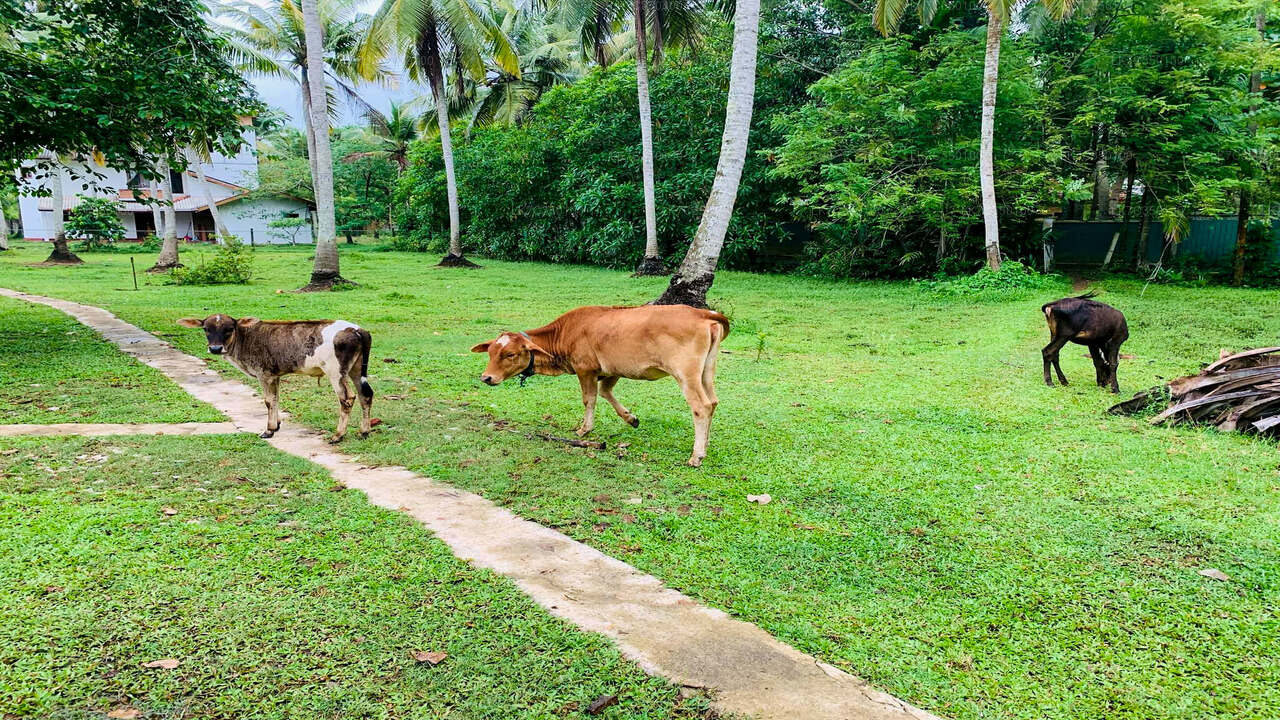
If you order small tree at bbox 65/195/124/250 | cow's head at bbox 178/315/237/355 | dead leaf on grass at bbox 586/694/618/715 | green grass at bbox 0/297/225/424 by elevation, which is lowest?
dead leaf on grass at bbox 586/694/618/715

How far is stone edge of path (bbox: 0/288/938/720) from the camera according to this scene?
2.98 metres

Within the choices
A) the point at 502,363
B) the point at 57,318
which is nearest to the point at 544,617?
the point at 502,363

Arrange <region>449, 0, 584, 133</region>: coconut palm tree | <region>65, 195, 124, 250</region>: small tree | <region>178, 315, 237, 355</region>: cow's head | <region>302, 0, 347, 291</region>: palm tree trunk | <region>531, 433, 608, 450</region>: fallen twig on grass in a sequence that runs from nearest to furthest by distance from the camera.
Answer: <region>178, 315, 237, 355</region>: cow's head < <region>531, 433, 608, 450</region>: fallen twig on grass < <region>302, 0, 347, 291</region>: palm tree trunk < <region>449, 0, 584, 133</region>: coconut palm tree < <region>65, 195, 124, 250</region>: small tree

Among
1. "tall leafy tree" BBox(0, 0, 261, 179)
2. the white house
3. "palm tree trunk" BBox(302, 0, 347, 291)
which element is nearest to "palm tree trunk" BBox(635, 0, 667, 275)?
"palm tree trunk" BBox(302, 0, 347, 291)

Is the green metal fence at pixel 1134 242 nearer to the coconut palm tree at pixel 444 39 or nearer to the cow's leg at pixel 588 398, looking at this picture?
the coconut palm tree at pixel 444 39

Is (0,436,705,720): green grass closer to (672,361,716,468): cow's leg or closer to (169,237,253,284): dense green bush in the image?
(672,361,716,468): cow's leg

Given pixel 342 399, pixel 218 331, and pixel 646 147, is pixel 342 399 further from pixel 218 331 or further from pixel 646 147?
pixel 646 147

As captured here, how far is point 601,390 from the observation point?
272 inches

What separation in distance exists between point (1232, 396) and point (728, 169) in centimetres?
781

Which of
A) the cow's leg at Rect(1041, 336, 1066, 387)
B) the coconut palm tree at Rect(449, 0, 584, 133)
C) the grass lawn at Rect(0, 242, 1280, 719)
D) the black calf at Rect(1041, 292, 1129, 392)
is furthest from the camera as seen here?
the coconut palm tree at Rect(449, 0, 584, 133)

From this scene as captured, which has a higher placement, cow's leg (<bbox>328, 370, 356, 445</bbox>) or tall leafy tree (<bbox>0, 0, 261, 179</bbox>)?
tall leafy tree (<bbox>0, 0, 261, 179</bbox>)

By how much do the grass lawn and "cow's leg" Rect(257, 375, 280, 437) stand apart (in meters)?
0.57

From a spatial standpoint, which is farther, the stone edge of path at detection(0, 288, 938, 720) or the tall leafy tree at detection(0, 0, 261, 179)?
the tall leafy tree at detection(0, 0, 261, 179)

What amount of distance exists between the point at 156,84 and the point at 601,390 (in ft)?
22.8
